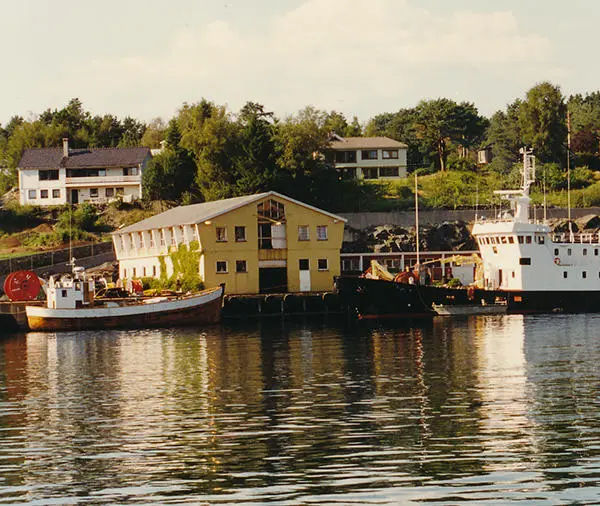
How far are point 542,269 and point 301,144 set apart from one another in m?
38.5

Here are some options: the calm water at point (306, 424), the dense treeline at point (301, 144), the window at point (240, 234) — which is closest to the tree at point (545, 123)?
the dense treeline at point (301, 144)

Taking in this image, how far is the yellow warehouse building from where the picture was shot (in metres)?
81.2

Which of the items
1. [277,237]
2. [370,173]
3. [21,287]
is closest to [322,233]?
[277,237]

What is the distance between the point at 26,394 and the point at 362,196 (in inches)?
2896

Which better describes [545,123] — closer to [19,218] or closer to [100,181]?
[100,181]

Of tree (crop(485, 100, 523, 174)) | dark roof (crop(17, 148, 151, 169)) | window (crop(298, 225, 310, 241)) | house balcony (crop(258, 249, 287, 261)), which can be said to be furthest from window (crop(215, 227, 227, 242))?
tree (crop(485, 100, 523, 174))

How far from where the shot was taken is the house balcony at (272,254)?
8250 cm

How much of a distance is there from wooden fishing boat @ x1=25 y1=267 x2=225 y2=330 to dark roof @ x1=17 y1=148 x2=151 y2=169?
156ft

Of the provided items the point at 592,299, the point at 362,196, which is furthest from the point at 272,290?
the point at 362,196

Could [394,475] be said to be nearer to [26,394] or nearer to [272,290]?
[26,394]

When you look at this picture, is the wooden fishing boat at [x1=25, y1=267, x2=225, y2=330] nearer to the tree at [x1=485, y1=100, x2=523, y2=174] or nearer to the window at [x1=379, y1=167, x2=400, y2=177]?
Result: the window at [x1=379, y1=167, x2=400, y2=177]

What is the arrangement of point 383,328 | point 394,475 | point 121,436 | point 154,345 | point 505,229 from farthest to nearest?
point 505,229, point 383,328, point 154,345, point 121,436, point 394,475

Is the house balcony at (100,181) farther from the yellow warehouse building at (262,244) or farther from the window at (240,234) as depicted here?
the window at (240,234)

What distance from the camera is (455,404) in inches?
1342
